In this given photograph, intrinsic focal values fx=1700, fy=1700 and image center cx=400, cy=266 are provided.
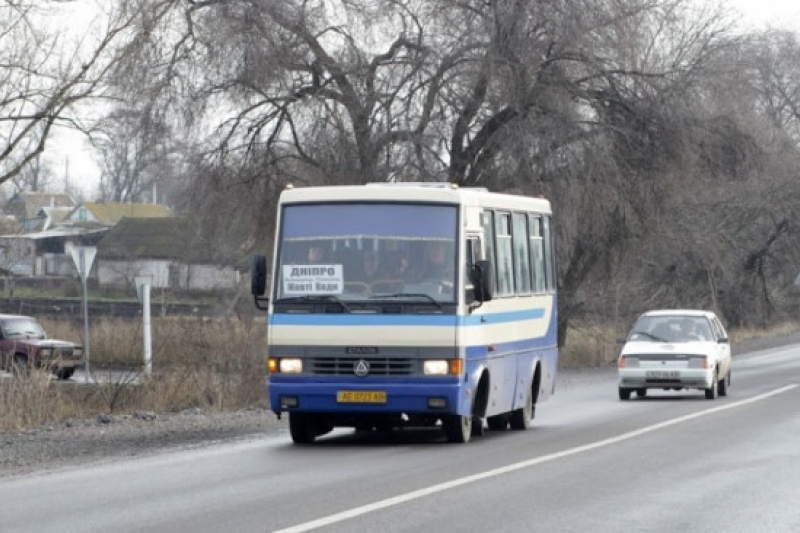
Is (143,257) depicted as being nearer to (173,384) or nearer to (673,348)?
(673,348)

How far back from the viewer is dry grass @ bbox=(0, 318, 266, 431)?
2430 cm

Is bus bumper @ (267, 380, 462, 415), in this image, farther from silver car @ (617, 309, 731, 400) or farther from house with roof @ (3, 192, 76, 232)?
house with roof @ (3, 192, 76, 232)

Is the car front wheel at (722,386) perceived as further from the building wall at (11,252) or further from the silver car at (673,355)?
the building wall at (11,252)

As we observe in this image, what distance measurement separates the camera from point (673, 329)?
31281 millimetres

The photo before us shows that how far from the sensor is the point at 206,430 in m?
22.4

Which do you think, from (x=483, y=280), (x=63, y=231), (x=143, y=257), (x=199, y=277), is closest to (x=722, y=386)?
(x=483, y=280)

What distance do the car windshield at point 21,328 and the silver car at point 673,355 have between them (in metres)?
18.2

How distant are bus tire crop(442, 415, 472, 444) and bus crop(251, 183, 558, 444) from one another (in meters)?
0.02

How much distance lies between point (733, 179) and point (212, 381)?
1967 cm

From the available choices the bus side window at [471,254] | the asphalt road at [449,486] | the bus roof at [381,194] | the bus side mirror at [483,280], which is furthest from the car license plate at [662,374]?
the bus side mirror at [483,280]

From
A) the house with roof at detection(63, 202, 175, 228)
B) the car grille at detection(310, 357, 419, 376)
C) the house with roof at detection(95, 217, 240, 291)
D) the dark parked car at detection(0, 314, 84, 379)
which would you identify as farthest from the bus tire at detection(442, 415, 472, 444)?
the house with roof at detection(63, 202, 175, 228)

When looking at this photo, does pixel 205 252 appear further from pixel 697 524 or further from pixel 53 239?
pixel 53 239

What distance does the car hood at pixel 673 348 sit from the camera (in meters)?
30.3

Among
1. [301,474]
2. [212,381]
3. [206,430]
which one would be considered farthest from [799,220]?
[301,474]
